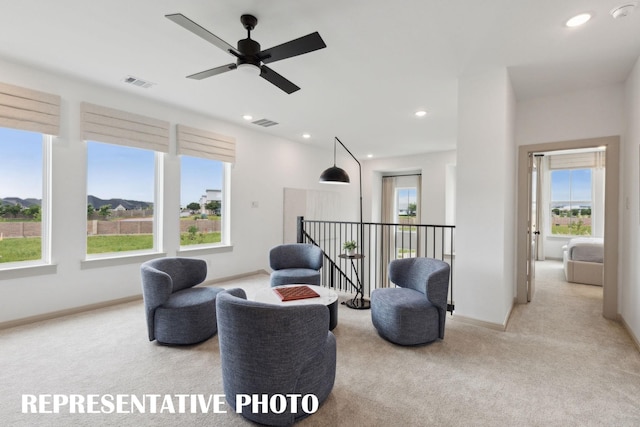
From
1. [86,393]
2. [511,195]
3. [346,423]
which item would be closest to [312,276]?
[346,423]

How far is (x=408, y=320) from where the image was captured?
2.79 metres

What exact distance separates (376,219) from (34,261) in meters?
7.55

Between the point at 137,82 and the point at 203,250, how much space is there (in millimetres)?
2576

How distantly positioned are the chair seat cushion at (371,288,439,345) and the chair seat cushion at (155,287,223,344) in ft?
5.56

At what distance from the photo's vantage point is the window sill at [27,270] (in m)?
3.25

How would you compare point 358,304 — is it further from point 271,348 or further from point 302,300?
point 271,348

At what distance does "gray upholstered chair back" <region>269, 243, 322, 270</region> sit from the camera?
14.0ft

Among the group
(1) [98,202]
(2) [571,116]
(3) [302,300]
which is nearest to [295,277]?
(3) [302,300]

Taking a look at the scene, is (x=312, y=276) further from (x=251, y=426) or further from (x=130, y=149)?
(x=130, y=149)

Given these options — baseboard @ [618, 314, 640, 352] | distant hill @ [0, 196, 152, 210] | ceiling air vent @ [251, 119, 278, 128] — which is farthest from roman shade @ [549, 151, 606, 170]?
distant hill @ [0, 196, 152, 210]

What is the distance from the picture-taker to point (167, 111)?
4.56 meters

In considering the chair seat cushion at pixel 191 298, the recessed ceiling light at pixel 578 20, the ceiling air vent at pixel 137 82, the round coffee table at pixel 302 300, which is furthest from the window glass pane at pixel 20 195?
the recessed ceiling light at pixel 578 20

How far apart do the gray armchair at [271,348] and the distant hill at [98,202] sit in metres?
3.21

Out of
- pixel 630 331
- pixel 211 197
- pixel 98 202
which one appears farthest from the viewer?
pixel 211 197
